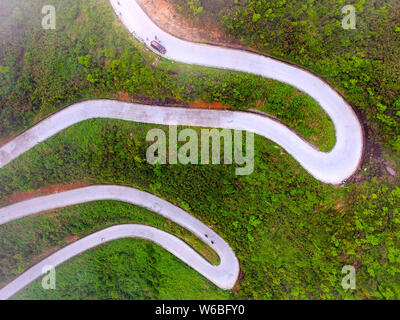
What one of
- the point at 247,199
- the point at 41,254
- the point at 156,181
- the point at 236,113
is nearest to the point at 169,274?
the point at 156,181

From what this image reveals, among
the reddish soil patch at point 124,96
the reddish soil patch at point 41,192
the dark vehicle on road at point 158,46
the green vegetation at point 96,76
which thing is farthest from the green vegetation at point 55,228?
the dark vehicle on road at point 158,46

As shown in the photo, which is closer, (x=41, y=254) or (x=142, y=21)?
(x=142, y=21)

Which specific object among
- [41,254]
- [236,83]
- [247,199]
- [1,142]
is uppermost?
[236,83]

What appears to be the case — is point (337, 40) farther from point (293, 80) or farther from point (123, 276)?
point (123, 276)

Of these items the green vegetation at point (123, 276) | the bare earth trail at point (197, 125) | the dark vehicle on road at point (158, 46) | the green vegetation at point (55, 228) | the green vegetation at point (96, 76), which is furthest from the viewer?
the green vegetation at point (123, 276)

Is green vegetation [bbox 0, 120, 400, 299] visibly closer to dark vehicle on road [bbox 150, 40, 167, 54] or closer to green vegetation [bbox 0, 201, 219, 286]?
green vegetation [bbox 0, 201, 219, 286]

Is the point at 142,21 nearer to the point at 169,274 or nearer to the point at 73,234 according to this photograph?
the point at 73,234

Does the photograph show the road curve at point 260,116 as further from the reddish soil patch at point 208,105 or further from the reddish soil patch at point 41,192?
the reddish soil patch at point 41,192

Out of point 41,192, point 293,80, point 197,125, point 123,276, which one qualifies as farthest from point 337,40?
point 41,192
